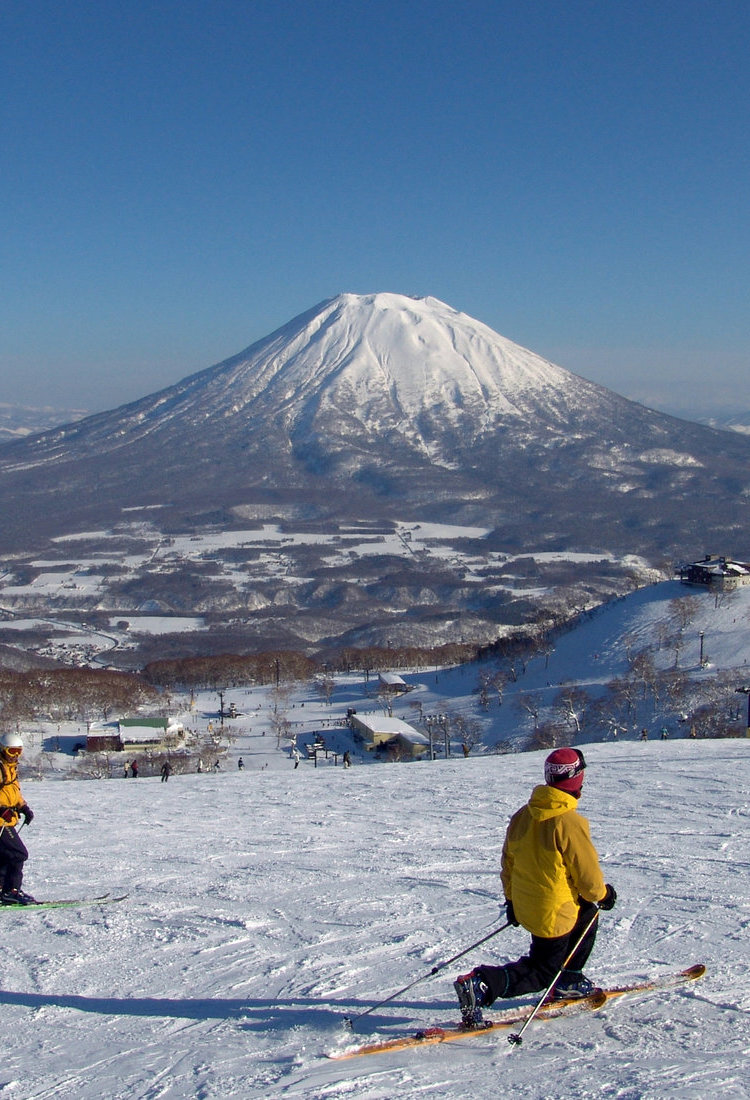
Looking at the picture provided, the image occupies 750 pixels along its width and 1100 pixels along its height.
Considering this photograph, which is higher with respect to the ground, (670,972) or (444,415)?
(444,415)

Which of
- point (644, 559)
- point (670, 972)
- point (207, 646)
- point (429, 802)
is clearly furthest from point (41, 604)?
point (670, 972)

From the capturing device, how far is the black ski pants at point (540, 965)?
391 cm

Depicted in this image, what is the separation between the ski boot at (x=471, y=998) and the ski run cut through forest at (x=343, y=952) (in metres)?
0.07

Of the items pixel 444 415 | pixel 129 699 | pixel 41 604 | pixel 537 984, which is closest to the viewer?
pixel 537 984

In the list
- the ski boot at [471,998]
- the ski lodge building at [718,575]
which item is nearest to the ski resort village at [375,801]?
the ski boot at [471,998]

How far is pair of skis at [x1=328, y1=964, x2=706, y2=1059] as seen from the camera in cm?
375

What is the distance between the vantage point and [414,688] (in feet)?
142

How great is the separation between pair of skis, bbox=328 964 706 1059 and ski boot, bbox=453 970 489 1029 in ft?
0.08

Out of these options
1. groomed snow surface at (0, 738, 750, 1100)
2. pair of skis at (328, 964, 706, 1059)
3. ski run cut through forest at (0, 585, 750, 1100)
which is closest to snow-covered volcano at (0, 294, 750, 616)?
ski run cut through forest at (0, 585, 750, 1100)

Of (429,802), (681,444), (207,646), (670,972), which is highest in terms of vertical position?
(681,444)

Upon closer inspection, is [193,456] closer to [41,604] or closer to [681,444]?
[41,604]

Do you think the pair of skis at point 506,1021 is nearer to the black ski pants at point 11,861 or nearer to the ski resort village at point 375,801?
the ski resort village at point 375,801

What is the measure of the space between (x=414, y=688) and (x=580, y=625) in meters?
8.36

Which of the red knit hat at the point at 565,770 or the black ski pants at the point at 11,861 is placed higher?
the red knit hat at the point at 565,770
